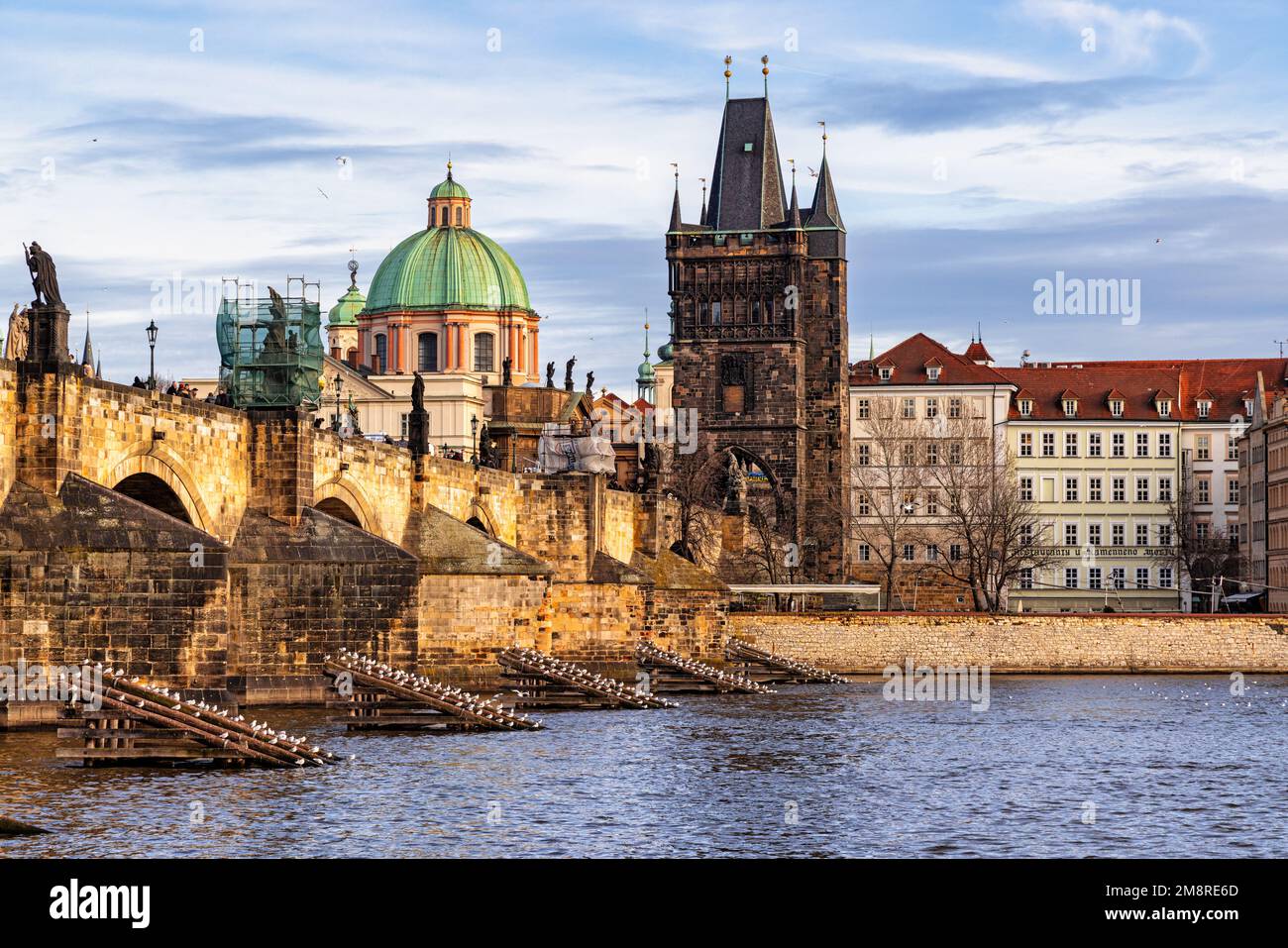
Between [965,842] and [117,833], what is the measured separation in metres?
10.8

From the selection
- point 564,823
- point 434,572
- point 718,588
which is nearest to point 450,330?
point 718,588

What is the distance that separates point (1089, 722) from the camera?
171ft

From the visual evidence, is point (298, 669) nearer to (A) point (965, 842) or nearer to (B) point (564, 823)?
(B) point (564, 823)

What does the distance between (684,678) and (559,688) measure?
994cm

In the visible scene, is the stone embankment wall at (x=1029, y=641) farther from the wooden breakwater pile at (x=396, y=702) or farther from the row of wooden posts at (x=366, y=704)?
the wooden breakwater pile at (x=396, y=702)

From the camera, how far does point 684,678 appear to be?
64.6 meters

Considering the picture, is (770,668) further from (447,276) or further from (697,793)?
(447,276)

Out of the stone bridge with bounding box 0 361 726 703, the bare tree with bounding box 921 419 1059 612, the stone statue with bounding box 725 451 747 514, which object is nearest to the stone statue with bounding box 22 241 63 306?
the stone bridge with bounding box 0 361 726 703

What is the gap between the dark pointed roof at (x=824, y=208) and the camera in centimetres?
12300

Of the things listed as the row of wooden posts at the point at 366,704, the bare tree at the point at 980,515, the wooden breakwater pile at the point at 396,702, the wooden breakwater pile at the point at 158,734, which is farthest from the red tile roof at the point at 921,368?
the wooden breakwater pile at the point at 158,734

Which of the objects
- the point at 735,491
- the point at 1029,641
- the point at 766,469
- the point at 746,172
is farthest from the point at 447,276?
the point at 1029,641

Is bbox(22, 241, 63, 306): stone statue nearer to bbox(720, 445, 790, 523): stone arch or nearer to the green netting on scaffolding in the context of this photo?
the green netting on scaffolding

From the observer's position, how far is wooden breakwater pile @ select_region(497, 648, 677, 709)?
54.1 m

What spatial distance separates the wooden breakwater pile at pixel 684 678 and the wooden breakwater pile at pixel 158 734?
28.5m
